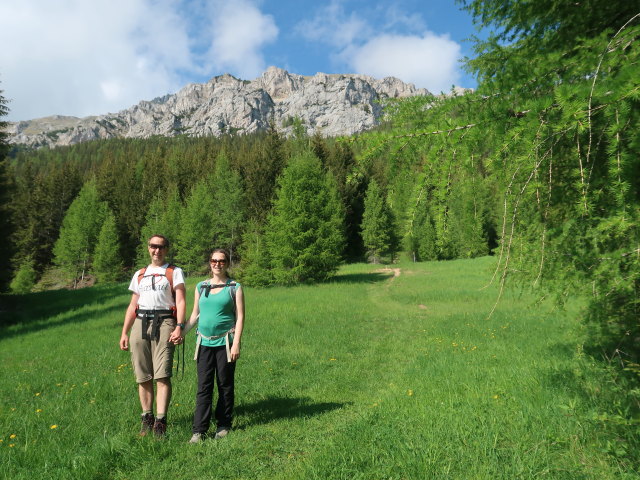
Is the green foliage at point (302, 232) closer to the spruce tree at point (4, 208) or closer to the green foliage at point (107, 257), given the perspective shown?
the spruce tree at point (4, 208)

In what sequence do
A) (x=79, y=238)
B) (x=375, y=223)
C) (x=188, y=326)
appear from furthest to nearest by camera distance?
(x=79, y=238) → (x=375, y=223) → (x=188, y=326)

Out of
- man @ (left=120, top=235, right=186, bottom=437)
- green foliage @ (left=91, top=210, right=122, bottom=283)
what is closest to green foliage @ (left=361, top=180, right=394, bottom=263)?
green foliage @ (left=91, top=210, right=122, bottom=283)

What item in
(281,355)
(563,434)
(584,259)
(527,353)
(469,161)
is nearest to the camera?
(469,161)

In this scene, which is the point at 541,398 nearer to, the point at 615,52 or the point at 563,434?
the point at 563,434

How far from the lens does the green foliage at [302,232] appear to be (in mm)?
23031

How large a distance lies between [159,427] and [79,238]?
4984 cm

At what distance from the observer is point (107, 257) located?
140 feet

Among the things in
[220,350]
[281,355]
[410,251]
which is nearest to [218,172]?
[410,251]

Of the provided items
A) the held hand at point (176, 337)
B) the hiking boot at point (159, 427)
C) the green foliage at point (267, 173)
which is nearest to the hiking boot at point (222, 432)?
the hiking boot at point (159, 427)

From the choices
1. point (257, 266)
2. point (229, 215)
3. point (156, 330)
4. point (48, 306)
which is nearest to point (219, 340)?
point (156, 330)

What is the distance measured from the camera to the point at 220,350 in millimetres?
4340

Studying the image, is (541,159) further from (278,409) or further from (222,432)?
(278,409)

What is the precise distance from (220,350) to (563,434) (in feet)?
Answer: 12.5

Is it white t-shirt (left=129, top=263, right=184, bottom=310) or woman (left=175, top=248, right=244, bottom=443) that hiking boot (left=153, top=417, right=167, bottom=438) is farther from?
white t-shirt (left=129, top=263, right=184, bottom=310)
